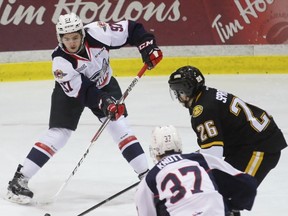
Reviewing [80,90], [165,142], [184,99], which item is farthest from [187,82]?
[80,90]

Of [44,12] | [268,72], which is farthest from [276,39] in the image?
[44,12]

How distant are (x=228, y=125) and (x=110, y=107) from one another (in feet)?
2.69

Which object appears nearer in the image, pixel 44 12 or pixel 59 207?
pixel 59 207

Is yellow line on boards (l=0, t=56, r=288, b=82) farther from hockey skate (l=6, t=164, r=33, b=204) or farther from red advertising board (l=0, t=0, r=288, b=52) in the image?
hockey skate (l=6, t=164, r=33, b=204)

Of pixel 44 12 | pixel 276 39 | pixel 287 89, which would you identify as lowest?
pixel 287 89

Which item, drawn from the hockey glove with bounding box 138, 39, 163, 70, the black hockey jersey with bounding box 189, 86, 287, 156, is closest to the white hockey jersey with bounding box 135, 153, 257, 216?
the black hockey jersey with bounding box 189, 86, 287, 156

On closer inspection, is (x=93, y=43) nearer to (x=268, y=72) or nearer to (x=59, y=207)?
(x=59, y=207)

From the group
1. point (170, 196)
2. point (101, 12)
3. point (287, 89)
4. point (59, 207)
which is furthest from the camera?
point (101, 12)

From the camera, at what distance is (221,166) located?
2.92 m

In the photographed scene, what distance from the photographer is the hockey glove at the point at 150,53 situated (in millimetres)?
4621

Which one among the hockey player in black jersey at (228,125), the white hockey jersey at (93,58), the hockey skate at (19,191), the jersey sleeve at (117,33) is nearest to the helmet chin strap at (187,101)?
the hockey player in black jersey at (228,125)

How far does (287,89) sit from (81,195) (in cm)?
299

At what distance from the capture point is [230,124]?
353 cm

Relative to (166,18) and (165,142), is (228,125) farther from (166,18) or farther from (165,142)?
(166,18)
